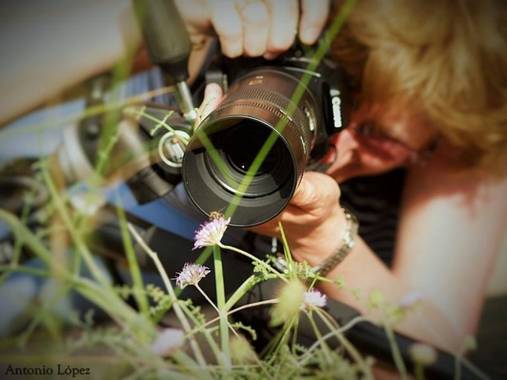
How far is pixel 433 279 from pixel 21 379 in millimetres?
443

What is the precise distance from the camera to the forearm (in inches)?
17.2

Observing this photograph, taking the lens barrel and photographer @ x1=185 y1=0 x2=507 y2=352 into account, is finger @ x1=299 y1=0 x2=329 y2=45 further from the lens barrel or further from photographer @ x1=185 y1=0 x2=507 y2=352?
the lens barrel

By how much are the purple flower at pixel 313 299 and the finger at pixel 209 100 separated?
117mm

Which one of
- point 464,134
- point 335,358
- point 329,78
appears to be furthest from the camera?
point 464,134

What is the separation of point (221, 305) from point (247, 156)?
0.10m

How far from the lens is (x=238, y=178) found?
32 centimetres

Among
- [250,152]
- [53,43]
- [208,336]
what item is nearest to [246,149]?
[250,152]

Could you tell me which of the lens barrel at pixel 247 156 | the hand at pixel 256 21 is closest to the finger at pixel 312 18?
the hand at pixel 256 21

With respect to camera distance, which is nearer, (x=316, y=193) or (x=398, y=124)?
(x=316, y=193)

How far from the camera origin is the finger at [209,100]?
12.2 inches

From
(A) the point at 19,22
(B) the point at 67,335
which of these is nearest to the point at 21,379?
(B) the point at 67,335

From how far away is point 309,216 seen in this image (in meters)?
0.36

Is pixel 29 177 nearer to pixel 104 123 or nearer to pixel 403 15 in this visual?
pixel 104 123

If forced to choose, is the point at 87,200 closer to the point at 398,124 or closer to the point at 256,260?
the point at 256,260
